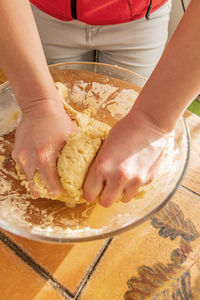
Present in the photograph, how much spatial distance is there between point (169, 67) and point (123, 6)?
369 millimetres

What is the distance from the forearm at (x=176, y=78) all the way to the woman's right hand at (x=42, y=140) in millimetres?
168

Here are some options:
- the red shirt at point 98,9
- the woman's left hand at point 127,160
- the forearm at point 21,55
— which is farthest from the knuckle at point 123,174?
the red shirt at point 98,9

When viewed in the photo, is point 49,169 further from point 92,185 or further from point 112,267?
point 112,267

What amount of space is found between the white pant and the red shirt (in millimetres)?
36

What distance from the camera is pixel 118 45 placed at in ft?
2.79

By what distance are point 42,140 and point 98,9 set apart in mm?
461

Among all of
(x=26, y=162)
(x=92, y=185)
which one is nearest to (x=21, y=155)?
(x=26, y=162)

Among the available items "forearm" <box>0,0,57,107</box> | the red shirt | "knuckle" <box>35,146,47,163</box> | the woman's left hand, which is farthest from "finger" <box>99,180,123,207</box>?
the red shirt

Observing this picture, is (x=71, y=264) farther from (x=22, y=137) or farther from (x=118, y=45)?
(x=118, y=45)

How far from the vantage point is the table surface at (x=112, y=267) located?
1.68ft

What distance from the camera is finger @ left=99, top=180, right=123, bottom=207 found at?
1.50ft

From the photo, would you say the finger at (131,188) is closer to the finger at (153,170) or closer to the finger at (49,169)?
the finger at (153,170)

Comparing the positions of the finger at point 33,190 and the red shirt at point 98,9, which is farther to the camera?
the red shirt at point 98,9

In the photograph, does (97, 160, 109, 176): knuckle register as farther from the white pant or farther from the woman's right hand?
the white pant
